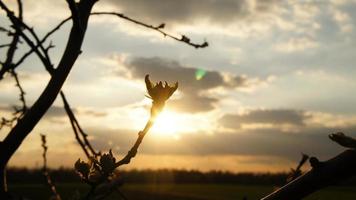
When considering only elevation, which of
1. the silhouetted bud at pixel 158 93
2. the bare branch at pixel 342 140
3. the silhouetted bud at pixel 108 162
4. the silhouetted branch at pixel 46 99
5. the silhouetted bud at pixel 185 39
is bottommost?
the bare branch at pixel 342 140

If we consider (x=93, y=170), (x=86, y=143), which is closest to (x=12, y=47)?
(x=86, y=143)

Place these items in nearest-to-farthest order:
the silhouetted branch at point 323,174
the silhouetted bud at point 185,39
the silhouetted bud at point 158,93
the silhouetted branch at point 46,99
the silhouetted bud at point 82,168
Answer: the silhouetted branch at point 323,174 → the silhouetted bud at point 158,93 → the silhouetted bud at point 82,168 → the silhouetted branch at point 46,99 → the silhouetted bud at point 185,39

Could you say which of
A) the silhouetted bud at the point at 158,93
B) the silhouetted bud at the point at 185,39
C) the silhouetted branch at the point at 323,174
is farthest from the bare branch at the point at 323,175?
the silhouetted bud at the point at 185,39

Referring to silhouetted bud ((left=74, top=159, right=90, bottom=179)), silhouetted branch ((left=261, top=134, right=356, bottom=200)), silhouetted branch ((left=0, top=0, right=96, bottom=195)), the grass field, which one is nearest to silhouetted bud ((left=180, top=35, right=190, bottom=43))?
silhouetted branch ((left=0, top=0, right=96, bottom=195))

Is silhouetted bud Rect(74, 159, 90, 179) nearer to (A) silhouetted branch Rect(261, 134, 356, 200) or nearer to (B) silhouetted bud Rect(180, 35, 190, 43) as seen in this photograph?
(A) silhouetted branch Rect(261, 134, 356, 200)

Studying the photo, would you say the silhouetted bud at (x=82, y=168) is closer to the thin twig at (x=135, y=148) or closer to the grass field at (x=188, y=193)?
the thin twig at (x=135, y=148)

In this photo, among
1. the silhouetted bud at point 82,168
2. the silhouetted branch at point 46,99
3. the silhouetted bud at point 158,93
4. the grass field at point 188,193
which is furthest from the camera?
the grass field at point 188,193

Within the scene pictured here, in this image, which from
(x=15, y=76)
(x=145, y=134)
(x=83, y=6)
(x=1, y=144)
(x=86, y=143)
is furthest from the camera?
(x=15, y=76)

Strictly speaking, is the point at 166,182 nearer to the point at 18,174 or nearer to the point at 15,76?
the point at 18,174

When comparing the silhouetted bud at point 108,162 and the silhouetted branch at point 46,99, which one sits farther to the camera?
the silhouetted branch at point 46,99
